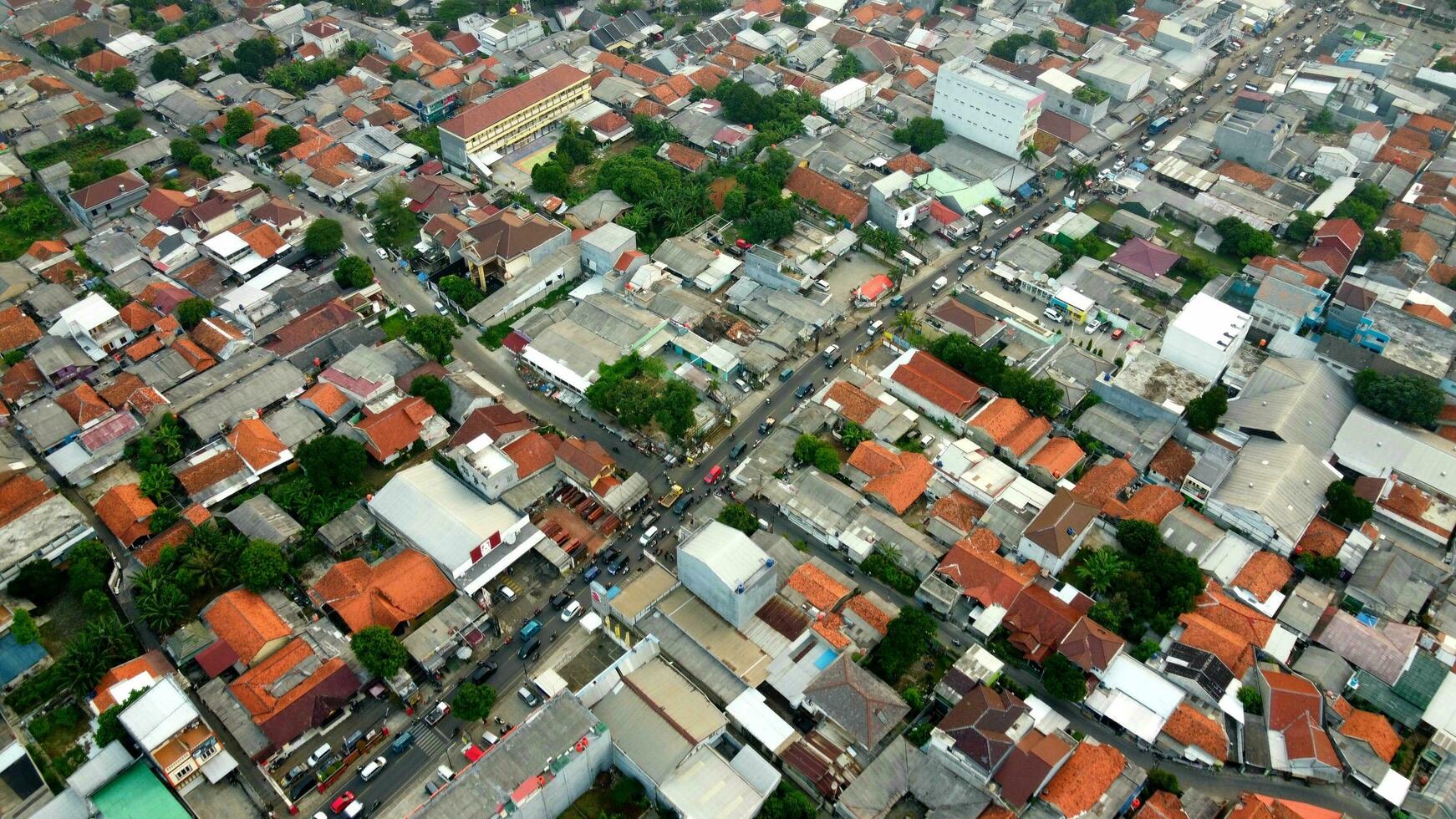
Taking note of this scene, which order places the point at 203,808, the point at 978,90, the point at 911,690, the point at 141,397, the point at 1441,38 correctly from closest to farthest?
1. the point at 203,808
2. the point at 911,690
3. the point at 141,397
4. the point at 978,90
5. the point at 1441,38

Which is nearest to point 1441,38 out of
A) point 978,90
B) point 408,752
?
point 978,90

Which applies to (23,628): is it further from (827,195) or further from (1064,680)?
(827,195)

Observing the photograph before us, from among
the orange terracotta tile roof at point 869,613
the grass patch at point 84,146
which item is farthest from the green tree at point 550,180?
the orange terracotta tile roof at point 869,613

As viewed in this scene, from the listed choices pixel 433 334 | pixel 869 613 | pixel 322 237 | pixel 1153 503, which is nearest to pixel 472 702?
pixel 869 613

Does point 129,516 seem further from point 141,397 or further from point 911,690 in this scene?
point 911,690

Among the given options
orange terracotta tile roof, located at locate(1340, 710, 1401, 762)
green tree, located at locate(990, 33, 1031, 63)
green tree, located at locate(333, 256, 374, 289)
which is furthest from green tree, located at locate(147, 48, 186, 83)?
orange terracotta tile roof, located at locate(1340, 710, 1401, 762)

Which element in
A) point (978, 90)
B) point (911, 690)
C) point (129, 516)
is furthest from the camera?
point (978, 90)

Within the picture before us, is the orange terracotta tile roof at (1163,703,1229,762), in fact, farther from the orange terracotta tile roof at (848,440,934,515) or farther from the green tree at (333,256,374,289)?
the green tree at (333,256,374,289)
